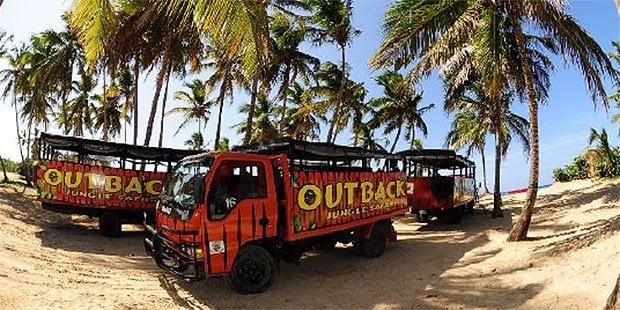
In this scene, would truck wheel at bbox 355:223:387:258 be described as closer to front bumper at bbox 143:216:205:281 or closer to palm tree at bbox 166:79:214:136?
front bumper at bbox 143:216:205:281

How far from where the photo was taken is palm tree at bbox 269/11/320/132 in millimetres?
24812

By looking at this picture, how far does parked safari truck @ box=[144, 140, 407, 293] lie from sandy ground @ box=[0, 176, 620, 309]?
0.61 meters

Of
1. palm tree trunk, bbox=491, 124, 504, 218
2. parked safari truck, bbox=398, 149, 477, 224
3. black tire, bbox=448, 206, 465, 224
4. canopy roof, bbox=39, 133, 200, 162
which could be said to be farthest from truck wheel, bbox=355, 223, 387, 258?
palm tree trunk, bbox=491, 124, 504, 218

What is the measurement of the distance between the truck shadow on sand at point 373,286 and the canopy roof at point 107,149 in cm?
709

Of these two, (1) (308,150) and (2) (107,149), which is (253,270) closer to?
(1) (308,150)

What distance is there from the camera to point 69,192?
46.1 feet

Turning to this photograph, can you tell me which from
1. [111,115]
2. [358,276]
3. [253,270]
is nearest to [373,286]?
[358,276]

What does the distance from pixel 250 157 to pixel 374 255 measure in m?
4.34

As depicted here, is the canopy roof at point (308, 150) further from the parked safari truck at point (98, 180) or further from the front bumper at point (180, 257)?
the parked safari truck at point (98, 180)

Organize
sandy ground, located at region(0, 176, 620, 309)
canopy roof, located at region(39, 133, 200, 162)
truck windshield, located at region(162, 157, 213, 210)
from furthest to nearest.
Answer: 1. canopy roof, located at region(39, 133, 200, 162)
2. truck windshield, located at region(162, 157, 213, 210)
3. sandy ground, located at region(0, 176, 620, 309)

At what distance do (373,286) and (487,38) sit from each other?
24.1 feet

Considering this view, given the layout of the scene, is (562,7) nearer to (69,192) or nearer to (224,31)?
(224,31)

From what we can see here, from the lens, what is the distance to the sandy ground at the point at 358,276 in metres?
7.41

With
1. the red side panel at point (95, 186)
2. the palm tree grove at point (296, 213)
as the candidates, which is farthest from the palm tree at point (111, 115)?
the red side panel at point (95, 186)
